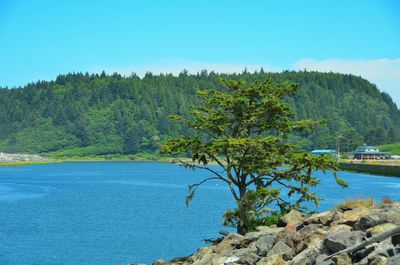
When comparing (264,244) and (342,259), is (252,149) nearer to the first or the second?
(264,244)

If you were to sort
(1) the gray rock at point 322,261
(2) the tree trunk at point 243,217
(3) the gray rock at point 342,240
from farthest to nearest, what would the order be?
(2) the tree trunk at point 243,217 < (3) the gray rock at point 342,240 < (1) the gray rock at point 322,261

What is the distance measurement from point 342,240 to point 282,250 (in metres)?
3.47

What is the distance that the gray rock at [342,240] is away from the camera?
75.9ft

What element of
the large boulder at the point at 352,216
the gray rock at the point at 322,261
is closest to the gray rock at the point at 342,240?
the gray rock at the point at 322,261

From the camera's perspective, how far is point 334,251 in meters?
23.4

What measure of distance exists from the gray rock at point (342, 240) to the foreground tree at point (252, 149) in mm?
11741

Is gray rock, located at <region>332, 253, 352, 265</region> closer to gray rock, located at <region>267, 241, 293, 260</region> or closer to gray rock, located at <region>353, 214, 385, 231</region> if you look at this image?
gray rock, located at <region>353, 214, 385, 231</region>

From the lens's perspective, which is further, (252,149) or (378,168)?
(378,168)

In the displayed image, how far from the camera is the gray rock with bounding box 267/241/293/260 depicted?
84.5 ft

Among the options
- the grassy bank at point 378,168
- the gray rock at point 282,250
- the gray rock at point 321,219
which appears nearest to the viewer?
the gray rock at point 282,250

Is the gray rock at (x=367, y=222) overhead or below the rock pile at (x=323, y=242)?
overhead

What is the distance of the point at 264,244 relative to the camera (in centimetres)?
2748

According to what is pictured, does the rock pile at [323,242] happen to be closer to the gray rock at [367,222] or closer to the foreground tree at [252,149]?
the gray rock at [367,222]

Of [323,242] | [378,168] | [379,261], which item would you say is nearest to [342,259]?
[379,261]
